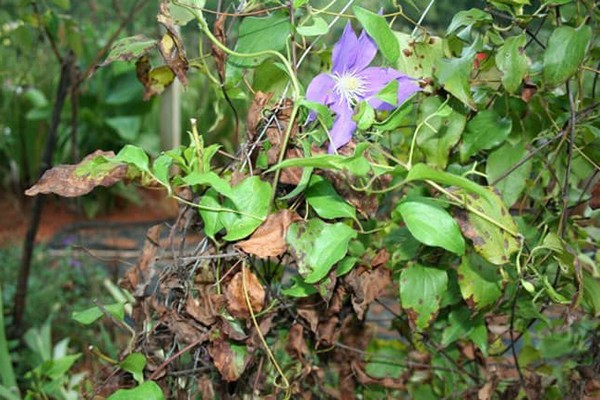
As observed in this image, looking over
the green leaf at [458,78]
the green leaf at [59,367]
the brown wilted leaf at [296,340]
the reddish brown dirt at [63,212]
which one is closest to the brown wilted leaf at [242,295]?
the brown wilted leaf at [296,340]

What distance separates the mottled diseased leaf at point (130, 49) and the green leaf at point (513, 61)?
294 millimetres

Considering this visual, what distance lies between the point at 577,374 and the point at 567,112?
311 mm

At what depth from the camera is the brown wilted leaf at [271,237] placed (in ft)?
2.00

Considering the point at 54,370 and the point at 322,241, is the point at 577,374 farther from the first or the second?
the point at 54,370

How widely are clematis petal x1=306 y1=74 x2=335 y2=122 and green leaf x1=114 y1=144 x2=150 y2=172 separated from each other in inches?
5.4

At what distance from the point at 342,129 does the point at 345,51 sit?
70 millimetres

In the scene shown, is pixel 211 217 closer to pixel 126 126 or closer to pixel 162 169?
pixel 162 169

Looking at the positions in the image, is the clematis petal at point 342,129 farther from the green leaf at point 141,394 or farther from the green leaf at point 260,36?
the green leaf at point 141,394

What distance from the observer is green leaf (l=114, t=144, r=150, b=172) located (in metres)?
0.63

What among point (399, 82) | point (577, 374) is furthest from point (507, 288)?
point (399, 82)

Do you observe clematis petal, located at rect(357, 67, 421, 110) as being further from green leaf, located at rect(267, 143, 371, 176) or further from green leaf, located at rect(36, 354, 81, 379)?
green leaf, located at rect(36, 354, 81, 379)

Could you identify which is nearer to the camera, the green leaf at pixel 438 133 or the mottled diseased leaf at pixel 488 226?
the mottled diseased leaf at pixel 488 226

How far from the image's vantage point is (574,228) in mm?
834

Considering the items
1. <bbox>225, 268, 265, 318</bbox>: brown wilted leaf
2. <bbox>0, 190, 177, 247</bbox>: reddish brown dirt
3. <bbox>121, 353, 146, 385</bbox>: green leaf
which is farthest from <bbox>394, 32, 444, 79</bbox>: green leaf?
<bbox>0, 190, 177, 247</bbox>: reddish brown dirt
